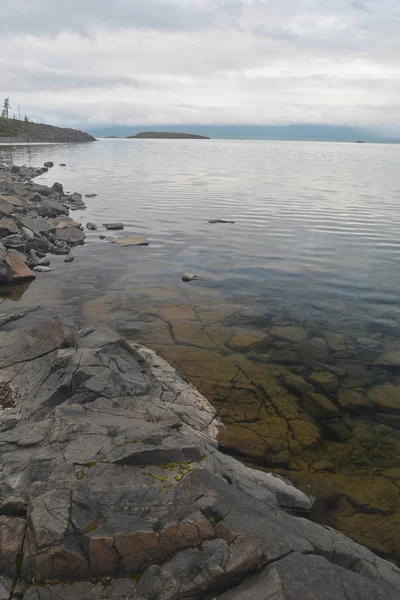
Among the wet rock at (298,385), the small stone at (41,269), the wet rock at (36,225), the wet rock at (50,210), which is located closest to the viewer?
the wet rock at (298,385)

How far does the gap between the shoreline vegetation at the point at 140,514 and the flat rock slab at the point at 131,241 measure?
1822 centimetres

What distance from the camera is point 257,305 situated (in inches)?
695

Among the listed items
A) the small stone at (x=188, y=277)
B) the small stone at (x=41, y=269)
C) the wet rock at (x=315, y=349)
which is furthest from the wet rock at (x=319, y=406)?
the small stone at (x=41, y=269)

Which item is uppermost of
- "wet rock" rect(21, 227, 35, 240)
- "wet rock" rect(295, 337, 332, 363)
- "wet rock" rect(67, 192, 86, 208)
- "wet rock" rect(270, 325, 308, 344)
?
"wet rock" rect(67, 192, 86, 208)

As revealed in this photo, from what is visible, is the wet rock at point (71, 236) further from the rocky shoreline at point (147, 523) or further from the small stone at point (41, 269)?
the rocky shoreline at point (147, 523)

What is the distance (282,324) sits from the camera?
1585 centimetres

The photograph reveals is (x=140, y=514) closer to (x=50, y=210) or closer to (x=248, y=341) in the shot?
(x=248, y=341)

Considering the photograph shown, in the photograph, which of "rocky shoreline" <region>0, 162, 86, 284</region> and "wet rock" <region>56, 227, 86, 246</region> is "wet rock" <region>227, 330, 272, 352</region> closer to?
"rocky shoreline" <region>0, 162, 86, 284</region>

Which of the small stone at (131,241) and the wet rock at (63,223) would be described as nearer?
the small stone at (131,241)

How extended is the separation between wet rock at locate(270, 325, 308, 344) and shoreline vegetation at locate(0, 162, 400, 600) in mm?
5921

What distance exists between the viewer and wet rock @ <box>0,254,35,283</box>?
61.5ft

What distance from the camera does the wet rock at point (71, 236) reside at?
88.6ft

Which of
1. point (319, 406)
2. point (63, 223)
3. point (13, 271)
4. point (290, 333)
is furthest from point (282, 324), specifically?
point (63, 223)

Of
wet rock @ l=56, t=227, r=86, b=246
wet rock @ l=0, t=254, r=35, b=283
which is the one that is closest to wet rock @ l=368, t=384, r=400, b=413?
wet rock @ l=0, t=254, r=35, b=283
